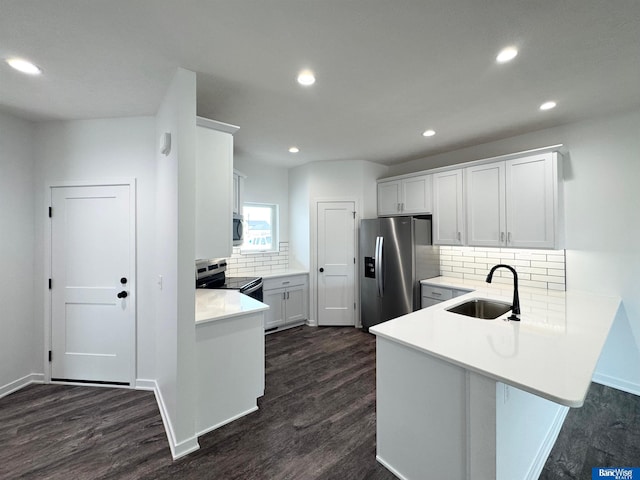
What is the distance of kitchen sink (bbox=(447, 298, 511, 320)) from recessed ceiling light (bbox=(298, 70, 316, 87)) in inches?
85.2

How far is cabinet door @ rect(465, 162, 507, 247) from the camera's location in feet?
10.3

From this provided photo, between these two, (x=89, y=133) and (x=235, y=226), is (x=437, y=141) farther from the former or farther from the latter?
(x=89, y=133)

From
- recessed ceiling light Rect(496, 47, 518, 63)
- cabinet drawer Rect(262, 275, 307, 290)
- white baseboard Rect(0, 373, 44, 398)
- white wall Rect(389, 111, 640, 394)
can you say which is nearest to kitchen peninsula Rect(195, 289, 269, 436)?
cabinet drawer Rect(262, 275, 307, 290)

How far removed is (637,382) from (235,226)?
14.2 feet

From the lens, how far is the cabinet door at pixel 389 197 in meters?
4.20

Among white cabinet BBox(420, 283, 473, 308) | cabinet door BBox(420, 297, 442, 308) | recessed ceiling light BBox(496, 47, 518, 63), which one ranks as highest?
recessed ceiling light BBox(496, 47, 518, 63)

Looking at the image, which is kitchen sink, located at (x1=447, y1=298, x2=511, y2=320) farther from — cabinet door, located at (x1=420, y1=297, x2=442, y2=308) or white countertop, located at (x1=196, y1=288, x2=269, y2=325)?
white countertop, located at (x1=196, y1=288, x2=269, y2=325)

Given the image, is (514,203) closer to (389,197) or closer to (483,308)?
(483,308)

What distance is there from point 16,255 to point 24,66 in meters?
1.79

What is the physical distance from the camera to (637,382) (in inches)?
102

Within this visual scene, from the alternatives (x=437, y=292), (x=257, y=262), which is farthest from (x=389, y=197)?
(x=257, y=262)

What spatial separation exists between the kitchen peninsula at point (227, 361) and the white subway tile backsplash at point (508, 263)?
2869 millimetres

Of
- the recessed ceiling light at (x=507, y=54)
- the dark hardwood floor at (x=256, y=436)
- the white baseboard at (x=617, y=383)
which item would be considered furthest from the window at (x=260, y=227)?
the white baseboard at (x=617, y=383)

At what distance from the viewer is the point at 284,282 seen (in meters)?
4.18
